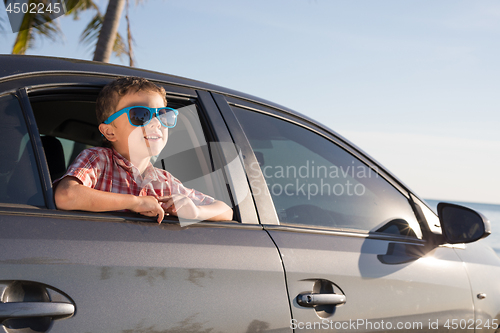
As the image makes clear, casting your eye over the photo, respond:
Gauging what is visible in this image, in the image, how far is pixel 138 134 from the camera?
5.43 feet

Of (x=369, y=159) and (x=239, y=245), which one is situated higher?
(x=369, y=159)

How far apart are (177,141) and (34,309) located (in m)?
1.03

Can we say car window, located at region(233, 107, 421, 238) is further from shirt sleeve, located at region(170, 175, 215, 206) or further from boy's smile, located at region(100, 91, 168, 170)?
boy's smile, located at region(100, 91, 168, 170)

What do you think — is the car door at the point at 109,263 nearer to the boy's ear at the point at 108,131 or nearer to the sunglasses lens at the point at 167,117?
the boy's ear at the point at 108,131

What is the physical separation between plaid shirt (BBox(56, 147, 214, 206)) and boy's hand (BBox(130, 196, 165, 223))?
0.18 metres

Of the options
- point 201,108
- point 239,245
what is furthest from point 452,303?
point 201,108

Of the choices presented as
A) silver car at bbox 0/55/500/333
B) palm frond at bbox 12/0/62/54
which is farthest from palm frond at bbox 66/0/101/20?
silver car at bbox 0/55/500/333

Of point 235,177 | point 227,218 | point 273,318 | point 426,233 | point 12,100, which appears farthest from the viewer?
point 426,233

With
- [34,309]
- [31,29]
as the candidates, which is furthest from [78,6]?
[34,309]

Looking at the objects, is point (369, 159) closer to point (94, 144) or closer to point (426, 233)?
point (426, 233)

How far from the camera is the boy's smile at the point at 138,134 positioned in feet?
5.29

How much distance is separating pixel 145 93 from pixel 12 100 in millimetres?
456

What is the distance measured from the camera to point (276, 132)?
207 cm

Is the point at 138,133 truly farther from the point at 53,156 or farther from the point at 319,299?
the point at 319,299
